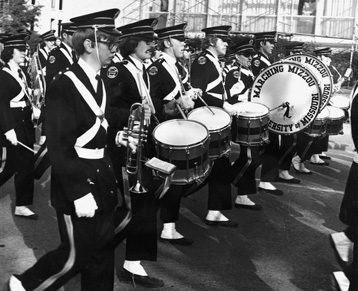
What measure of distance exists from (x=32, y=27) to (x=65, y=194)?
801 inches

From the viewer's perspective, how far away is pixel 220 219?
247 inches

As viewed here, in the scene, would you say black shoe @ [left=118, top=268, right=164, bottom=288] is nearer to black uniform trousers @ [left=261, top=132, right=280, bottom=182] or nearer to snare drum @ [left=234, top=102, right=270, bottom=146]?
snare drum @ [left=234, top=102, right=270, bottom=146]

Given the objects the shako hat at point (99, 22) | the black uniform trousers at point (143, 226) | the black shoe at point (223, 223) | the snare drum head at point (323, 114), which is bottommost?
the black shoe at point (223, 223)

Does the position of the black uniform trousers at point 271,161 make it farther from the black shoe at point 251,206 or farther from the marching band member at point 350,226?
the marching band member at point 350,226

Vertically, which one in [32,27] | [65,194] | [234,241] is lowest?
[234,241]

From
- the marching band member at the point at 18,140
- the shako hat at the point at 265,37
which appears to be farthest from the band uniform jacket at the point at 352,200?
the shako hat at the point at 265,37

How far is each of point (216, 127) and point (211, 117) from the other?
0.79 ft

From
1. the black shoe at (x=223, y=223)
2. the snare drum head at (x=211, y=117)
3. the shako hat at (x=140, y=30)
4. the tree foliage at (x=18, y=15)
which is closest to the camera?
the shako hat at (x=140, y=30)

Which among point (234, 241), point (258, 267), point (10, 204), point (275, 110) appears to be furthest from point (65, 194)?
point (275, 110)

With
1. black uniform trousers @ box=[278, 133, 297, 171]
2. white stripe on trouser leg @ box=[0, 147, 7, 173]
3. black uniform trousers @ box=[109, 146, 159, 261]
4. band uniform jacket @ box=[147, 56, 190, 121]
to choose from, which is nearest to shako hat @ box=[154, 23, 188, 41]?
band uniform jacket @ box=[147, 56, 190, 121]

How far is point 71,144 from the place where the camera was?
3561mm

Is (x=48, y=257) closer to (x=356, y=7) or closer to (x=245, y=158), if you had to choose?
(x=245, y=158)

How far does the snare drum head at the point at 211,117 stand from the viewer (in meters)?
5.71

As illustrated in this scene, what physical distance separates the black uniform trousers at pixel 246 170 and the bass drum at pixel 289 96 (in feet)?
1.26
